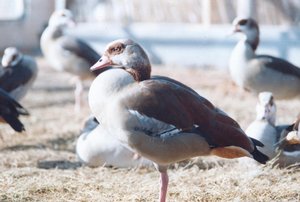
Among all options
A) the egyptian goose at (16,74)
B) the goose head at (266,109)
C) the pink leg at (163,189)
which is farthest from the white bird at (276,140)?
the egyptian goose at (16,74)

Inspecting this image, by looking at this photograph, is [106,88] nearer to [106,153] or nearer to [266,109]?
[106,153]

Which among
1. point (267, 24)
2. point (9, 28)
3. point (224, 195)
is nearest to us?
point (224, 195)

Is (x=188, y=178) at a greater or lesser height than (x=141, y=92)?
lesser

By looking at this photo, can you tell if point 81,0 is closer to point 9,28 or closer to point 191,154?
point 9,28

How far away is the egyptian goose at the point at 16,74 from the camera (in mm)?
7746

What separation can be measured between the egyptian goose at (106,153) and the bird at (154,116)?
1263mm

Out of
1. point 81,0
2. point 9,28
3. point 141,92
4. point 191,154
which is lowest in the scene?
point 9,28

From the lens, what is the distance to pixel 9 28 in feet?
48.2

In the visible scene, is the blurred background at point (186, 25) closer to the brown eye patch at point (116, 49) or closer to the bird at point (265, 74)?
the bird at point (265, 74)

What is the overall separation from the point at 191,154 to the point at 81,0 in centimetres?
963

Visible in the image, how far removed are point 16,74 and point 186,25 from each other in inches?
205

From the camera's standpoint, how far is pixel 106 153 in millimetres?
5852

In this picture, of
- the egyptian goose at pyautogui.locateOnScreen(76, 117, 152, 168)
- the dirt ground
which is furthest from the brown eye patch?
the egyptian goose at pyautogui.locateOnScreen(76, 117, 152, 168)

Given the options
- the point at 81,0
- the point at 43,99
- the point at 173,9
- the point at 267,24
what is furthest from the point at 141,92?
the point at 81,0
